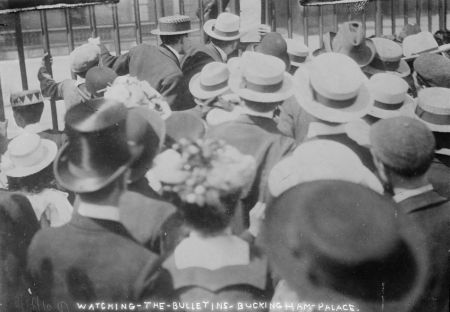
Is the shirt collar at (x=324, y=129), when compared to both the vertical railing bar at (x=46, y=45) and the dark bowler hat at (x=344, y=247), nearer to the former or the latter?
the dark bowler hat at (x=344, y=247)

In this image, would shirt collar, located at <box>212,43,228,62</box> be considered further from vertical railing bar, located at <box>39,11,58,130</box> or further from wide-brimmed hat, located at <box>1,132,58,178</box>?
wide-brimmed hat, located at <box>1,132,58,178</box>

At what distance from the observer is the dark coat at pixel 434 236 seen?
1.95 metres

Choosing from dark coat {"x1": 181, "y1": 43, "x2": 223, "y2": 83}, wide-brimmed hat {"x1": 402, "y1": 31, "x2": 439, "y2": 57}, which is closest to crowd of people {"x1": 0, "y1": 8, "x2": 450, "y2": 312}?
dark coat {"x1": 181, "y1": 43, "x2": 223, "y2": 83}

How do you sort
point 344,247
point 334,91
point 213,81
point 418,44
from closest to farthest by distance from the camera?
1. point 344,247
2. point 334,91
3. point 213,81
4. point 418,44

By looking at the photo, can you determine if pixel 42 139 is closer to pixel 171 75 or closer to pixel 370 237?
pixel 171 75

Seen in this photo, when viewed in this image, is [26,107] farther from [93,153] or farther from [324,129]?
[324,129]

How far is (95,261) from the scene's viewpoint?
1758 mm

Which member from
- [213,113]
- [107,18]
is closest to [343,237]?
[213,113]

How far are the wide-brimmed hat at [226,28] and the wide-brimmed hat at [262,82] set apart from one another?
0.94 metres

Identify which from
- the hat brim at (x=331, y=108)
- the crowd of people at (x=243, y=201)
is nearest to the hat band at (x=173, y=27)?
the crowd of people at (x=243, y=201)

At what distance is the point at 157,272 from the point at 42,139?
1054 mm

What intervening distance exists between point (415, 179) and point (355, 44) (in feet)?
3.76

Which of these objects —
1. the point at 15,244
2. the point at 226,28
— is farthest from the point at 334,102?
the point at 15,244

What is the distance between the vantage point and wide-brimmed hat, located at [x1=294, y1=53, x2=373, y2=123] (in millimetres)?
2135
